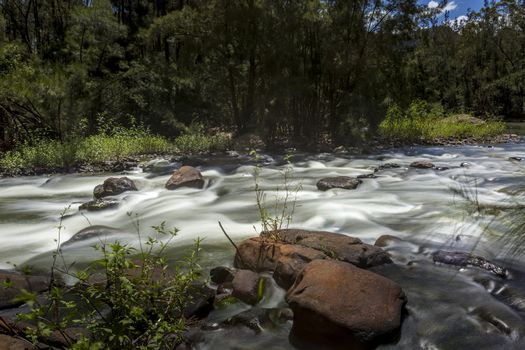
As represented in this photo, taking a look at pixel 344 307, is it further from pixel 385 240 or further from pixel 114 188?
pixel 114 188

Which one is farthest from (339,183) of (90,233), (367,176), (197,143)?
(197,143)

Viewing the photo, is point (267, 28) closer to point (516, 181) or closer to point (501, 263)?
point (516, 181)

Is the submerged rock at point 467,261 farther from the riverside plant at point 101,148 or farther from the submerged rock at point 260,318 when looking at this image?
the riverside plant at point 101,148

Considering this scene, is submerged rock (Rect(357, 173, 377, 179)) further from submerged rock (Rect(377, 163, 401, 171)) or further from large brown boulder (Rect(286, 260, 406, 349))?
large brown boulder (Rect(286, 260, 406, 349))

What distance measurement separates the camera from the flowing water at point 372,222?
368 centimetres

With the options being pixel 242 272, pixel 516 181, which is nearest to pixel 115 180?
pixel 242 272

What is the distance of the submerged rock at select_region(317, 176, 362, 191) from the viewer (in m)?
8.72

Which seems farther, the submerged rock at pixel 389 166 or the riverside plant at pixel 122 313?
the submerged rock at pixel 389 166

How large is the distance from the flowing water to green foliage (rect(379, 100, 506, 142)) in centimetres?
492

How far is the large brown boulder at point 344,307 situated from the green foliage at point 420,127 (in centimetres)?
1385

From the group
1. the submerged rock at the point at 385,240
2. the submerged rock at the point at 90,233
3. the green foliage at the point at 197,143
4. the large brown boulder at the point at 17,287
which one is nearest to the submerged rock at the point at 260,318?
the large brown boulder at the point at 17,287

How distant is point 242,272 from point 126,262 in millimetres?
1697

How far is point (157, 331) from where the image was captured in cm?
283

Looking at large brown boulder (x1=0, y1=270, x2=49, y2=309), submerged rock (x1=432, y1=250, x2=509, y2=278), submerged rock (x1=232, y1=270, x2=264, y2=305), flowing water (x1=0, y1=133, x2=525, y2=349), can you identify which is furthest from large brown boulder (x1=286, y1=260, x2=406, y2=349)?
large brown boulder (x1=0, y1=270, x2=49, y2=309)
